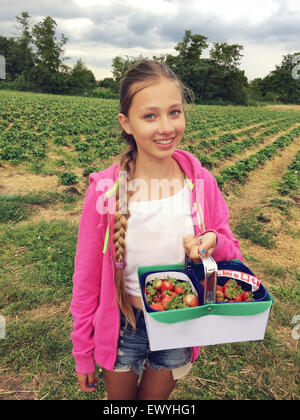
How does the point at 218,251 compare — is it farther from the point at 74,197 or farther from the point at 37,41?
the point at 37,41

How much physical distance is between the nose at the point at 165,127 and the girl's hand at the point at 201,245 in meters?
0.44

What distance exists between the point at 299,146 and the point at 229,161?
6.59 m

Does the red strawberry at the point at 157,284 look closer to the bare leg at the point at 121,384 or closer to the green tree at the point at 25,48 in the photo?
the bare leg at the point at 121,384

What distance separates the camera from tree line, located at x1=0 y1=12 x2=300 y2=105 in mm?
50469

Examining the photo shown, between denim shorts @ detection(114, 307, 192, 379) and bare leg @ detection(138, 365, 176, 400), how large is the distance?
0.11ft

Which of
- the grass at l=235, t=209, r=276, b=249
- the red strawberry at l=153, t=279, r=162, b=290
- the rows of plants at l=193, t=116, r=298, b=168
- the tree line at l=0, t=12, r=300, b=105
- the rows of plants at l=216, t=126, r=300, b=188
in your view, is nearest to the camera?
the red strawberry at l=153, t=279, r=162, b=290

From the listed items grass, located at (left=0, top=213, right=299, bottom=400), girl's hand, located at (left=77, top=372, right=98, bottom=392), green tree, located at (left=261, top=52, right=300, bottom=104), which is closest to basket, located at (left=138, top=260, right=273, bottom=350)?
girl's hand, located at (left=77, top=372, right=98, bottom=392)

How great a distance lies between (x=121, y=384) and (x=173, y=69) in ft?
176

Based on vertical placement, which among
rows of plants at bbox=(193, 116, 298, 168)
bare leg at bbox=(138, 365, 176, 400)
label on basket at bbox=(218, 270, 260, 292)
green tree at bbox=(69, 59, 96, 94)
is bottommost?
bare leg at bbox=(138, 365, 176, 400)

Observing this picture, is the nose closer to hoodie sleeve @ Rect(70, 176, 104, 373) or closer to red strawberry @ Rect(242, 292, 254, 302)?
hoodie sleeve @ Rect(70, 176, 104, 373)

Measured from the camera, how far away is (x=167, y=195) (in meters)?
1.40

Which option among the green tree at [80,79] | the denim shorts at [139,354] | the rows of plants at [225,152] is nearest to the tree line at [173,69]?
the green tree at [80,79]

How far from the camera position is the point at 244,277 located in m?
1.16

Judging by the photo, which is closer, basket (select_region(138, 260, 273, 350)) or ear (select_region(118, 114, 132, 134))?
basket (select_region(138, 260, 273, 350))
